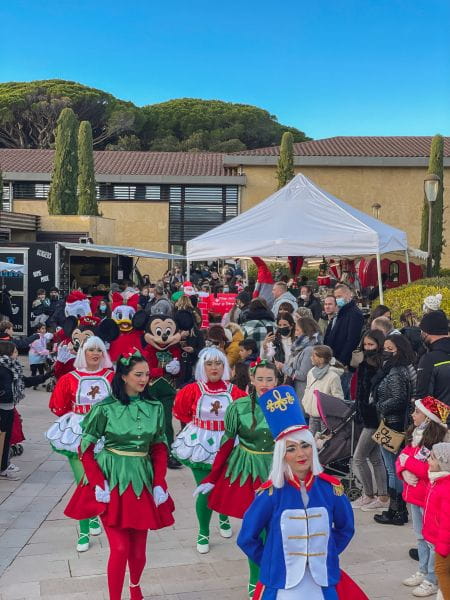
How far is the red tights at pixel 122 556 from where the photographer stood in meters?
4.62

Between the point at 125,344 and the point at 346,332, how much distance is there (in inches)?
105

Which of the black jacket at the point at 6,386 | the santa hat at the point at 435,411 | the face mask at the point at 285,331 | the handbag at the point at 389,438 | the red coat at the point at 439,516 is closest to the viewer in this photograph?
the red coat at the point at 439,516

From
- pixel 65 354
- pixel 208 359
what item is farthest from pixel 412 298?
pixel 208 359

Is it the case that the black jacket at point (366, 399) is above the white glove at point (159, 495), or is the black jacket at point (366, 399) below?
above

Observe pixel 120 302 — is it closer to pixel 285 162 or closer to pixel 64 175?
pixel 285 162

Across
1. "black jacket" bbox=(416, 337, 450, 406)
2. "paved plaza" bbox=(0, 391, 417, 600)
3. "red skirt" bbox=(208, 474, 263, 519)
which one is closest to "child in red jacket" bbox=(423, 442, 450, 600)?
"paved plaza" bbox=(0, 391, 417, 600)

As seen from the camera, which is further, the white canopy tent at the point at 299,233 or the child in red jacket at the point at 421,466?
the white canopy tent at the point at 299,233

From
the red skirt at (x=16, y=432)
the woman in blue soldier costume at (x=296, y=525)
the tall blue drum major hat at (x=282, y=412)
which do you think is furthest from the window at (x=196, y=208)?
the woman in blue soldier costume at (x=296, y=525)

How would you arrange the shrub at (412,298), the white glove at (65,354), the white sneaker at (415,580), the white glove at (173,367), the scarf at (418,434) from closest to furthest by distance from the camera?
the scarf at (418,434) → the white sneaker at (415,580) → the white glove at (65,354) → the white glove at (173,367) → the shrub at (412,298)

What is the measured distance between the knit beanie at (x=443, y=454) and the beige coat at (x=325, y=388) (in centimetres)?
278

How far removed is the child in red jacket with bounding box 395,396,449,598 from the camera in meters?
4.93

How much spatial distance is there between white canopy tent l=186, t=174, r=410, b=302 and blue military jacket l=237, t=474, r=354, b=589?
28.1ft

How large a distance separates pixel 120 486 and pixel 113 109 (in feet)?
218

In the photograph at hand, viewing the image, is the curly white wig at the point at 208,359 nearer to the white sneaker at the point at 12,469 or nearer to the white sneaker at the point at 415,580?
the white sneaker at the point at 415,580
